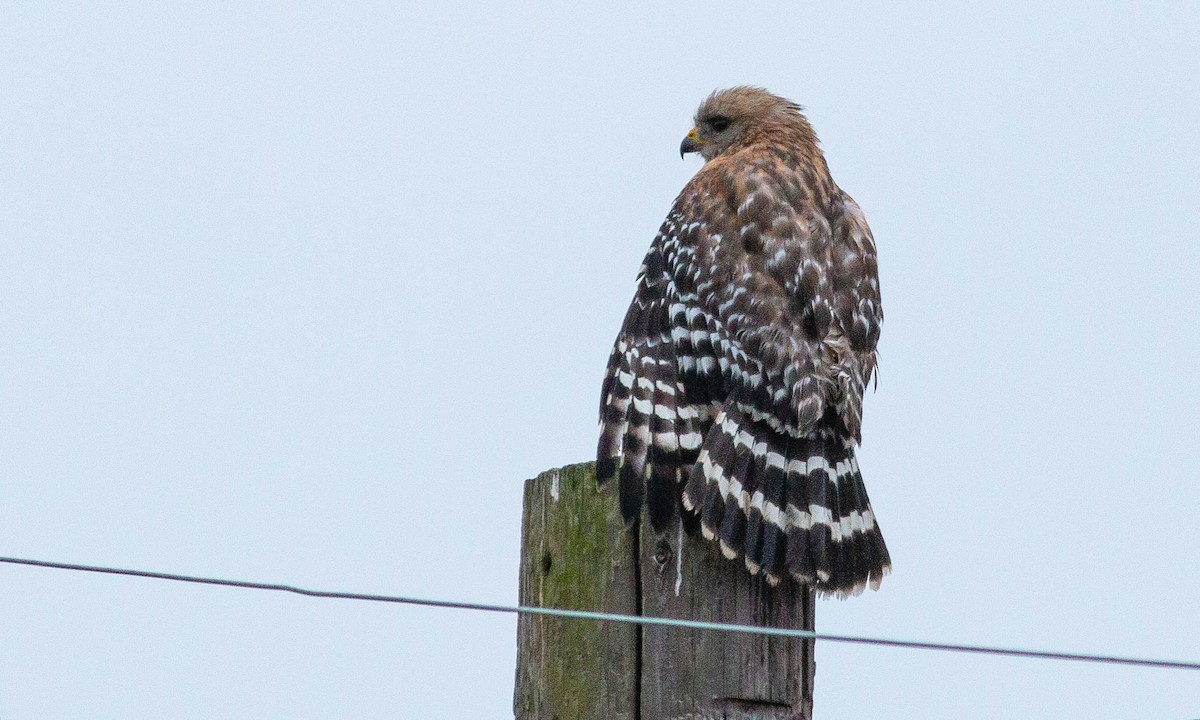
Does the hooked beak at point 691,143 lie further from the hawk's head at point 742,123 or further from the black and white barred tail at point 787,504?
the black and white barred tail at point 787,504

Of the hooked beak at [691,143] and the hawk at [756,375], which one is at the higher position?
the hooked beak at [691,143]

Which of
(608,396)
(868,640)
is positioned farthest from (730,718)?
(608,396)

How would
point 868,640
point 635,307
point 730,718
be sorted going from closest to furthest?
point 868,640 → point 730,718 → point 635,307

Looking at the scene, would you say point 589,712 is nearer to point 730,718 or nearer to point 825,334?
point 730,718

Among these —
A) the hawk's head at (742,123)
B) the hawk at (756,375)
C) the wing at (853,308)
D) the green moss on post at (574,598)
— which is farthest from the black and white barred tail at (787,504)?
the hawk's head at (742,123)

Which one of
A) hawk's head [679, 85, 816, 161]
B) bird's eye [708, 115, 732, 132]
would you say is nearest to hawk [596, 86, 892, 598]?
hawk's head [679, 85, 816, 161]

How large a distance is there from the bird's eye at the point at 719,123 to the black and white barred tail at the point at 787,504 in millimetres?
2132

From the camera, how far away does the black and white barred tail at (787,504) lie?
146 inches

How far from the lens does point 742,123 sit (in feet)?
20.8

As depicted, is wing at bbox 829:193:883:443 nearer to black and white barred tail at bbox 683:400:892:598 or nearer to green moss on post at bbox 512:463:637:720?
black and white barred tail at bbox 683:400:892:598

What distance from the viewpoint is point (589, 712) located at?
3.18 metres

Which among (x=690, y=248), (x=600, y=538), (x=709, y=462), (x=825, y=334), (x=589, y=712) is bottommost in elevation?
(x=589, y=712)

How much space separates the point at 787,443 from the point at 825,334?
0.49 meters

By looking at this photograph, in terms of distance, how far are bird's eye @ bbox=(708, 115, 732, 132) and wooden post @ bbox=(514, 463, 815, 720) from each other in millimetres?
3181
